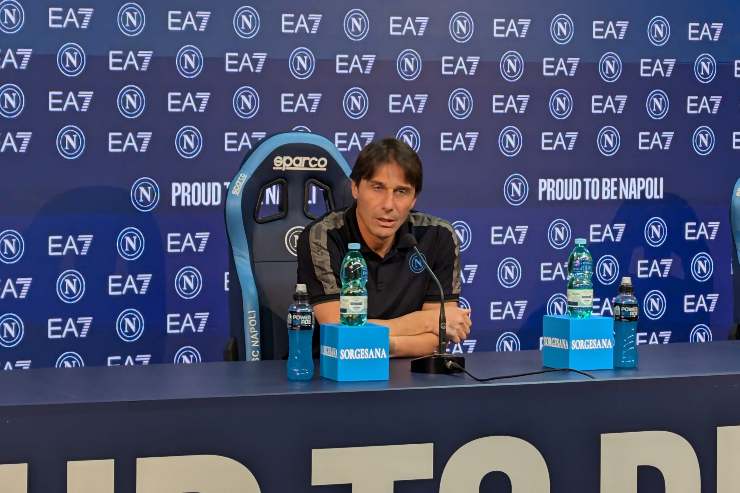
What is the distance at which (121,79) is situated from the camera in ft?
14.6

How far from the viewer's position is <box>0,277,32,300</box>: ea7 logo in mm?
4375

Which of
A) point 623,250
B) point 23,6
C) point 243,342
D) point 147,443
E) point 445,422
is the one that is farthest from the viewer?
point 623,250

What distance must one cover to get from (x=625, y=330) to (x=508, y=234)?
2264mm

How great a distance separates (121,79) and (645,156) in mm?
2439

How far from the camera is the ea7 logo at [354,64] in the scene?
15.4 feet

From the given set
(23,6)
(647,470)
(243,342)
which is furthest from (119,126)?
(647,470)

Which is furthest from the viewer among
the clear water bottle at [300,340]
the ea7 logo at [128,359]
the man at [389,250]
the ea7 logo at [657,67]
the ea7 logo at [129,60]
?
the ea7 logo at [657,67]

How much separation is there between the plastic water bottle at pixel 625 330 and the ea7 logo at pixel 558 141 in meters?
2.29

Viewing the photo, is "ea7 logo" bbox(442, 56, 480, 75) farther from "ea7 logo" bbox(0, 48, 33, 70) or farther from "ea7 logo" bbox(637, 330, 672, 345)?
"ea7 logo" bbox(0, 48, 33, 70)

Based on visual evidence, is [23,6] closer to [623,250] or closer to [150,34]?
[150,34]

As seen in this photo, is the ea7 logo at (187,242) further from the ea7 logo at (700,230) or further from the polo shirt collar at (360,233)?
the ea7 logo at (700,230)

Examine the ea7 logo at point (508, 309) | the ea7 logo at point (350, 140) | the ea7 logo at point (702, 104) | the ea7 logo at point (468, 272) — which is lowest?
the ea7 logo at point (508, 309)

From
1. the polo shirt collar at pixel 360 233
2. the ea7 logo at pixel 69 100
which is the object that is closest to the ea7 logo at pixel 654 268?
the polo shirt collar at pixel 360 233

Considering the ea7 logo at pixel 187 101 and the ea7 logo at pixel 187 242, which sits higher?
the ea7 logo at pixel 187 101
